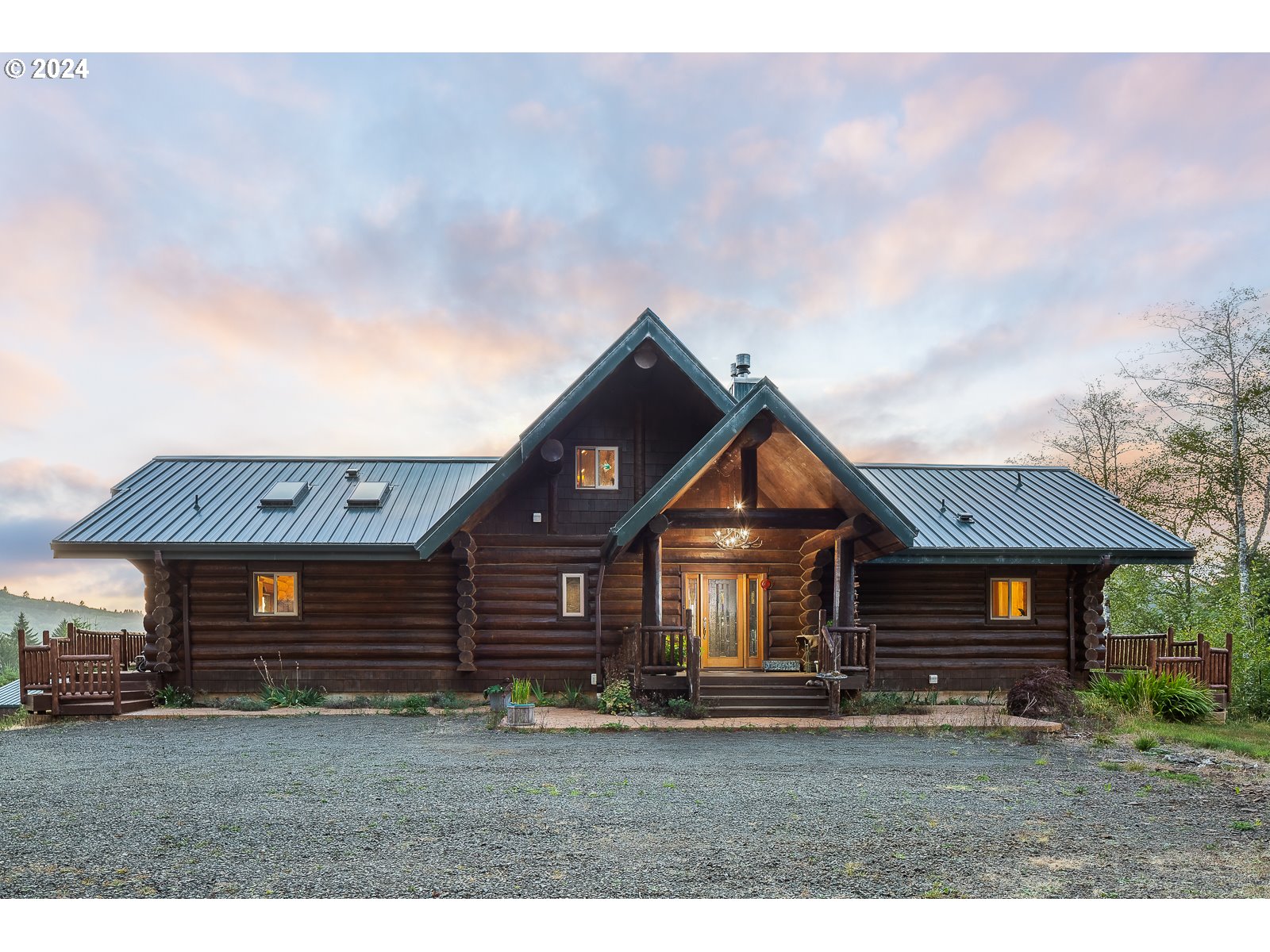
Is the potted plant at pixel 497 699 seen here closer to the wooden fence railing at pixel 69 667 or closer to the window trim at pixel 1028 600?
the wooden fence railing at pixel 69 667

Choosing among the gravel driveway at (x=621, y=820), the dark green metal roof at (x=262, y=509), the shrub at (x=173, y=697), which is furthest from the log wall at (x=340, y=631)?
the gravel driveway at (x=621, y=820)

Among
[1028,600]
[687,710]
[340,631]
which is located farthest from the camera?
[1028,600]

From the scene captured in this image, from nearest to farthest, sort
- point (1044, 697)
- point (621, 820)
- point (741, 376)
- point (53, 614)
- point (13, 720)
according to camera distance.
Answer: point (621, 820) → point (1044, 697) → point (13, 720) → point (741, 376) → point (53, 614)

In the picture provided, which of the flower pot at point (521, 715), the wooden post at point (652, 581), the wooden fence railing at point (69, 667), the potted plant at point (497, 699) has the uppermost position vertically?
the wooden post at point (652, 581)

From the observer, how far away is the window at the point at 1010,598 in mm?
16016

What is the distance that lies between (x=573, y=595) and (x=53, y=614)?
115 metres

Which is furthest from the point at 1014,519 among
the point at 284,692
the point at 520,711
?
the point at 284,692

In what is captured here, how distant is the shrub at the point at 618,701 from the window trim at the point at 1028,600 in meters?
8.28

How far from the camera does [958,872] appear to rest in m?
4.81

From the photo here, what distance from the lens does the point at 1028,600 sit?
16.0 m

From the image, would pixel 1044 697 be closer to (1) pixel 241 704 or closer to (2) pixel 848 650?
(2) pixel 848 650

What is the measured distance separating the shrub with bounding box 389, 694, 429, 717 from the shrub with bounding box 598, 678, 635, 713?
3188mm

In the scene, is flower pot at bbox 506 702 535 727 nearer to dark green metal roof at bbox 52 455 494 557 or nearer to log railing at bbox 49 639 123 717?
dark green metal roof at bbox 52 455 494 557

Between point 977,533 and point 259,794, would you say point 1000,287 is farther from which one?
point 259,794
